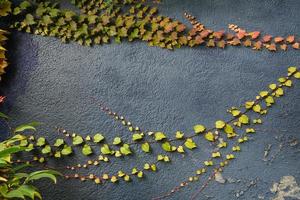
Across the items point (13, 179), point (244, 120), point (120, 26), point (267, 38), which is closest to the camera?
point (13, 179)

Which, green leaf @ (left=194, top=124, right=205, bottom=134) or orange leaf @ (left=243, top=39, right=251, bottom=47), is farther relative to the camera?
orange leaf @ (left=243, top=39, right=251, bottom=47)

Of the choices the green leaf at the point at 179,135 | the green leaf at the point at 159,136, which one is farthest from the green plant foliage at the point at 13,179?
the green leaf at the point at 179,135

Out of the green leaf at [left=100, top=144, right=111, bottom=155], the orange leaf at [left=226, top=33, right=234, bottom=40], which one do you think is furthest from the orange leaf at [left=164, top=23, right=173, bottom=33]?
the green leaf at [left=100, top=144, right=111, bottom=155]

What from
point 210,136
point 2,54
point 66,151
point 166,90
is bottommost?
point 66,151

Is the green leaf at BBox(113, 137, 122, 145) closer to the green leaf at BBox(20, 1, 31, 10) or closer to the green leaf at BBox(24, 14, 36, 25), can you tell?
the green leaf at BBox(24, 14, 36, 25)

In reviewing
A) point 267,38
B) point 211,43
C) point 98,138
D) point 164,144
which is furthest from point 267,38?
point 98,138

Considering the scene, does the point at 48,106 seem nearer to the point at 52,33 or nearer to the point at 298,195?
the point at 52,33

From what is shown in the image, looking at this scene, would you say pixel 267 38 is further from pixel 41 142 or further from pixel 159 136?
pixel 41 142
